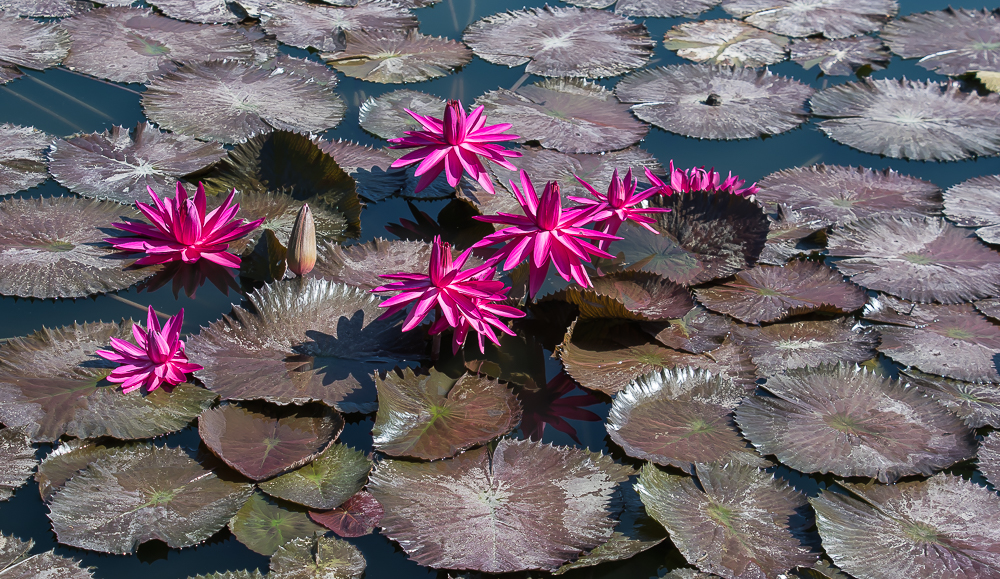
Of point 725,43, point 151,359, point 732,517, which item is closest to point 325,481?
point 151,359

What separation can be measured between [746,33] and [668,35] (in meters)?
0.46

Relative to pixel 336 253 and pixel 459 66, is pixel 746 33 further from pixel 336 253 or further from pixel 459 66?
pixel 336 253

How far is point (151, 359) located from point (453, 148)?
1.09 meters

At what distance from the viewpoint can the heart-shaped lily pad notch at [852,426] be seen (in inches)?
80.7

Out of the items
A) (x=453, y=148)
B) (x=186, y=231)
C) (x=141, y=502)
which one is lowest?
(x=141, y=502)

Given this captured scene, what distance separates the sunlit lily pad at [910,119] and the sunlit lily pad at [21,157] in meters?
3.36

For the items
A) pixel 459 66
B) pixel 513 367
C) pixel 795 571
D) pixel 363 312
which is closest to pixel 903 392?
pixel 795 571

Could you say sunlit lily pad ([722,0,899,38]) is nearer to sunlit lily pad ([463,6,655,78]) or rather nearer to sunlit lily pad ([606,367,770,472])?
sunlit lily pad ([463,6,655,78])

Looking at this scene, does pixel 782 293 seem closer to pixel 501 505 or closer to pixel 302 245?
pixel 501 505

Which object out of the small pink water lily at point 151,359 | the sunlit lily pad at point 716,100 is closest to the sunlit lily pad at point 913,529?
the small pink water lily at point 151,359

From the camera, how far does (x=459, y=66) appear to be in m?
3.97

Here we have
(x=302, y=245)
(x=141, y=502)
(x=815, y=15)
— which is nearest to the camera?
(x=141, y=502)

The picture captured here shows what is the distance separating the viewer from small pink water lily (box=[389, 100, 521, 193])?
2492 mm

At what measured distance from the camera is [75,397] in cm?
207
